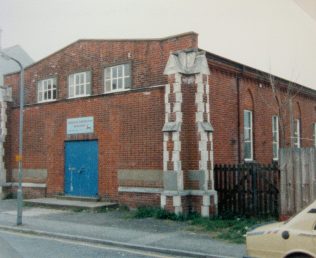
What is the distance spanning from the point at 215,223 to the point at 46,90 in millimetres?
11625

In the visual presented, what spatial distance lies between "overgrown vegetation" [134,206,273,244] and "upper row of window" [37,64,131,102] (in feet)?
17.3

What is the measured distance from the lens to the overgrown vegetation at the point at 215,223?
11.9 meters

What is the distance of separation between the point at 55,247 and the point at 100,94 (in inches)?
→ 350

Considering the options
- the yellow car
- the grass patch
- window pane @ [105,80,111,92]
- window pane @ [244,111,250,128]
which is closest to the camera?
the yellow car

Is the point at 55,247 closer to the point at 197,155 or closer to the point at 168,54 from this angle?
the point at 197,155

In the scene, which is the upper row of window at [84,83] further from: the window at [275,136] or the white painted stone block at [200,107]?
the window at [275,136]

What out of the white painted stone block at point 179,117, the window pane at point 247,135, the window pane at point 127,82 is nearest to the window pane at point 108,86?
the window pane at point 127,82

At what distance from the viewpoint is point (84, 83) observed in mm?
19578

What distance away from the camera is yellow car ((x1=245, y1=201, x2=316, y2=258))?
6164 mm

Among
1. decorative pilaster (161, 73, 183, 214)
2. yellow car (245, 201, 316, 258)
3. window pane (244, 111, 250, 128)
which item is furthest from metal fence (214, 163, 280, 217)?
yellow car (245, 201, 316, 258)

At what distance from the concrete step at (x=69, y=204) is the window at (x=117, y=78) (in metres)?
4.68

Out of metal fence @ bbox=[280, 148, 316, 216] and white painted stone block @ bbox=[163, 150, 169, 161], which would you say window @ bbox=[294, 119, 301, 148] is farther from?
metal fence @ bbox=[280, 148, 316, 216]

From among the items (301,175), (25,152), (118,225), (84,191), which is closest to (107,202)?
(84,191)

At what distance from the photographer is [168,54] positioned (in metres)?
16.4
